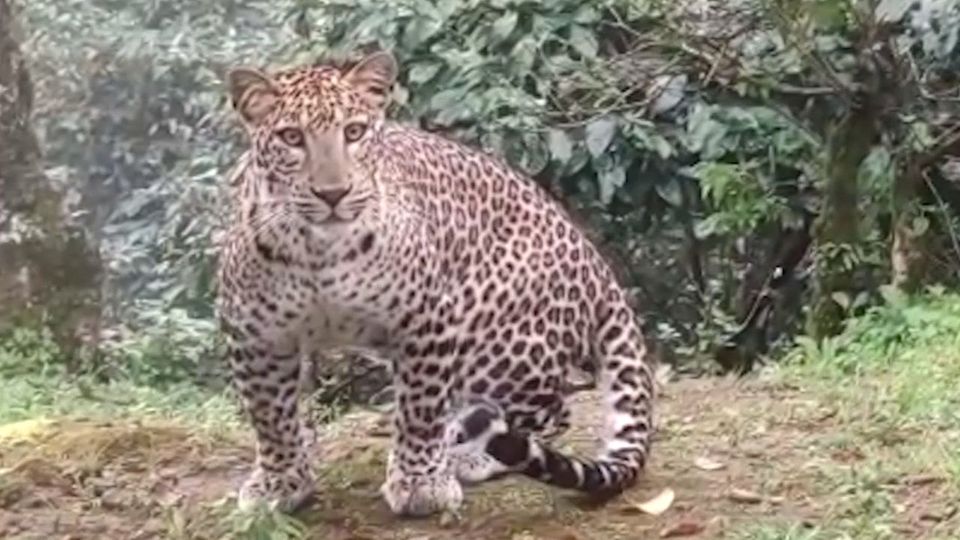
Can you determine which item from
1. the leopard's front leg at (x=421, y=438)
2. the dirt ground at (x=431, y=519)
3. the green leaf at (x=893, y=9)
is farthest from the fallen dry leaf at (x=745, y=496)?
the green leaf at (x=893, y=9)

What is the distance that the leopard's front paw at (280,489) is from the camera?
18.7 ft

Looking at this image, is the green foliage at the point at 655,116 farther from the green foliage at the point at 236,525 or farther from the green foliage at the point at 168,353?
the green foliage at the point at 236,525

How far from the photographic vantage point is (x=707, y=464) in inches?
248

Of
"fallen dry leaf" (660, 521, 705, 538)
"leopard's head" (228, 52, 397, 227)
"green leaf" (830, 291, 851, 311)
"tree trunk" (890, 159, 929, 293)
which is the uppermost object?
"leopard's head" (228, 52, 397, 227)

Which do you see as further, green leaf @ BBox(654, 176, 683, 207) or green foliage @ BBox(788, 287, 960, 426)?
green leaf @ BBox(654, 176, 683, 207)

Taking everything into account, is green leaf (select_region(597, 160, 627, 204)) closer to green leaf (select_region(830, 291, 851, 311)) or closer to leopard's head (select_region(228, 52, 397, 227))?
green leaf (select_region(830, 291, 851, 311))

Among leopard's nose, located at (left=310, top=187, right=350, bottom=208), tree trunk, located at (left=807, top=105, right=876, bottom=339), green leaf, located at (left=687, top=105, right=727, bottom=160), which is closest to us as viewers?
leopard's nose, located at (left=310, top=187, right=350, bottom=208)

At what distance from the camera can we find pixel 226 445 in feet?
22.0

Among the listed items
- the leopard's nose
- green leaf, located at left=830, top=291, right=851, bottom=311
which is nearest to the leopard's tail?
the leopard's nose

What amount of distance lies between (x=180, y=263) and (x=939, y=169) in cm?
387

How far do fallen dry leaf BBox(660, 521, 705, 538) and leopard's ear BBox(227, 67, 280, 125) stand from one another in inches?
58.6

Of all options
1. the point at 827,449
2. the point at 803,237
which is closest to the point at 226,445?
the point at 827,449

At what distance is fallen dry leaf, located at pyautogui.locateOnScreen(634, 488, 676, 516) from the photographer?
18.8 ft

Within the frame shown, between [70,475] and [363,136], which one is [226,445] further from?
[363,136]
